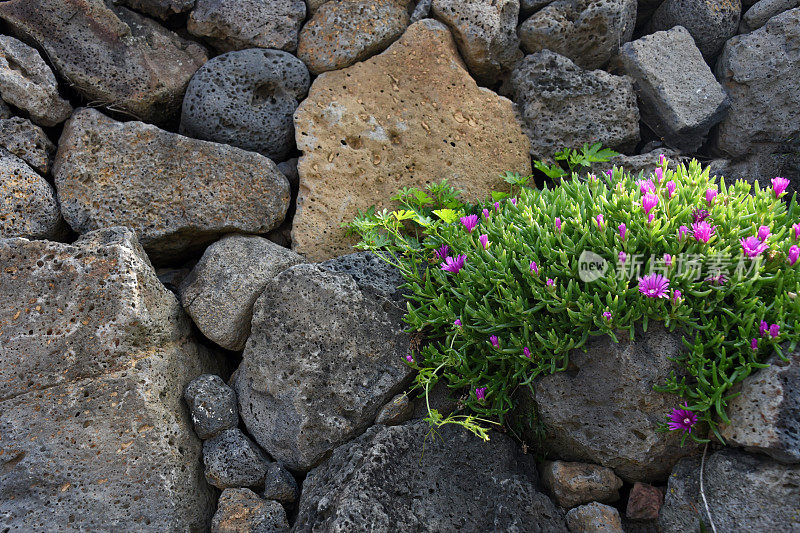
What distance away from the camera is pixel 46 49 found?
3334 millimetres


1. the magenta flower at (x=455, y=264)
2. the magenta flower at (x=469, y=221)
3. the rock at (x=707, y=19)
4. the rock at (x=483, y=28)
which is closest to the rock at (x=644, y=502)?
the magenta flower at (x=455, y=264)

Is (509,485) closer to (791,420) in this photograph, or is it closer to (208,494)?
(791,420)

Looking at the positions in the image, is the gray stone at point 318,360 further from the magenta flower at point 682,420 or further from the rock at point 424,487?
the magenta flower at point 682,420

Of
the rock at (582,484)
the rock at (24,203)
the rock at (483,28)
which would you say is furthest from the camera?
the rock at (483,28)

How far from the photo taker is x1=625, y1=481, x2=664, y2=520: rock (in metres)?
2.60

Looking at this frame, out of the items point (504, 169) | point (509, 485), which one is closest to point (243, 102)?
point (504, 169)

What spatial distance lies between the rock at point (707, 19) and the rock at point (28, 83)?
13.1ft

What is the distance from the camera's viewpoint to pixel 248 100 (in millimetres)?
3629

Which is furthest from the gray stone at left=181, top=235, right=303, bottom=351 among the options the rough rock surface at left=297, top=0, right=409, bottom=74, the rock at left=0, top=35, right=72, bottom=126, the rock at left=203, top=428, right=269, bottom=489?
the rough rock surface at left=297, top=0, right=409, bottom=74

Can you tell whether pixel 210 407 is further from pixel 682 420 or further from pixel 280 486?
pixel 682 420

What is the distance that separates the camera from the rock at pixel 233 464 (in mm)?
2895

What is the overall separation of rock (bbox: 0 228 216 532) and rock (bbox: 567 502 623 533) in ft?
5.94

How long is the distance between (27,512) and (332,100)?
2.76 meters

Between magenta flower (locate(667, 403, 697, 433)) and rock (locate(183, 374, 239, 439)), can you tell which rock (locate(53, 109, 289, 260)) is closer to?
rock (locate(183, 374, 239, 439))
